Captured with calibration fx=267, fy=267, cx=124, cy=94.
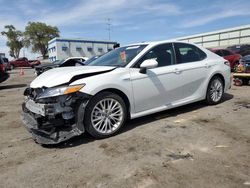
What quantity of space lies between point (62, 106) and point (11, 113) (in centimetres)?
344

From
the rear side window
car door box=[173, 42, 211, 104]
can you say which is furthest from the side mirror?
the rear side window

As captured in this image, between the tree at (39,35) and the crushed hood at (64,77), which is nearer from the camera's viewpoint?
the crushed hood at (64,77)

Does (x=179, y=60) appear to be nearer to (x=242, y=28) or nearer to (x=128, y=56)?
(x=128, y=56)

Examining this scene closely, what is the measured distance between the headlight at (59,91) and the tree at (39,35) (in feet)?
231

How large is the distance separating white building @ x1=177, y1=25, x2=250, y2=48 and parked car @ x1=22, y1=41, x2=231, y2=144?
4342 cm

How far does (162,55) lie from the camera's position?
549 centimetres

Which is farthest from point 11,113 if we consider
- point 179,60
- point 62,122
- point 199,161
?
point 199,161

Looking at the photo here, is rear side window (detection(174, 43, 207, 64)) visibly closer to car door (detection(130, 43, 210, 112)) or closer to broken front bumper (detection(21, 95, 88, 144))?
car door (detection(130, 43, 210, 112))

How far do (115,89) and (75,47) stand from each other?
48308mm

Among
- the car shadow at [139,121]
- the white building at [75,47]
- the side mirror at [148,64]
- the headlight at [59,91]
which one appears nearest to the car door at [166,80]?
the side mirror at [148,64]

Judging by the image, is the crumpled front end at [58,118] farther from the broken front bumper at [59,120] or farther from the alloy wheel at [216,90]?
the alloy wheel at [216,90]

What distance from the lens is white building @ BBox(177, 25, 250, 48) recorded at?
45312 millimetres

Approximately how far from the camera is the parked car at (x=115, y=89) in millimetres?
4176

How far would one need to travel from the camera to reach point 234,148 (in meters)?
3.89
